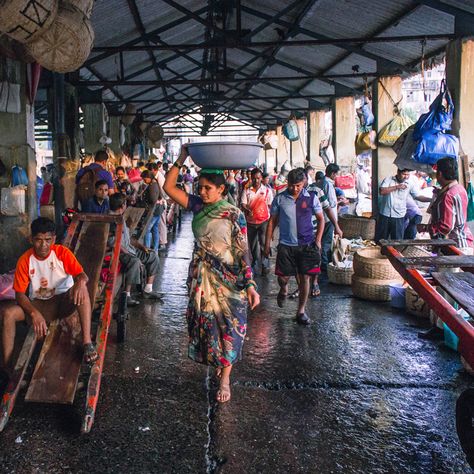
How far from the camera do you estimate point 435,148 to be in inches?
237

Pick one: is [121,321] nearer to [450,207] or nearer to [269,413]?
[269,413]

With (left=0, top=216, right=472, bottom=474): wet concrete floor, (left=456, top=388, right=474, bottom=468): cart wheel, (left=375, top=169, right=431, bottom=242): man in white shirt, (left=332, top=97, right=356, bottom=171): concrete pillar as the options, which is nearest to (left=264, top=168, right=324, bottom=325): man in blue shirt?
(left=0, top=216, right=472, bottom=474): wet concrete floor

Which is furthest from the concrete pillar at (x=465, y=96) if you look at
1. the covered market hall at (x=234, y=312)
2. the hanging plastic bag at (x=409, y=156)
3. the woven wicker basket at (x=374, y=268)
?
the woven wicker basket at (x=374, y=268)

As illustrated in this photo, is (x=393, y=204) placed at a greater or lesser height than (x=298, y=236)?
greater

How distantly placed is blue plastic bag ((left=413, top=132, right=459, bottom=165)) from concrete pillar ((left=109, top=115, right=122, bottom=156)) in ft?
37.2

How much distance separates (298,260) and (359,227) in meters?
4.76

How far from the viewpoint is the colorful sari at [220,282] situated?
3.41 metres

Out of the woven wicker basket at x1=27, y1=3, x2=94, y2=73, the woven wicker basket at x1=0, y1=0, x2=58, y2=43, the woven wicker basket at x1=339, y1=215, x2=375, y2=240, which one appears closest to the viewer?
the woven wicker basket at x1=0, y1=0, x2=58, y2=43

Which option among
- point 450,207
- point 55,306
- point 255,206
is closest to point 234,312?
point 55,306

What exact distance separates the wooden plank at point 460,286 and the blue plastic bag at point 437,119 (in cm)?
342

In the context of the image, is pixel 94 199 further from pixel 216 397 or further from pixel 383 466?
pixel 383 466

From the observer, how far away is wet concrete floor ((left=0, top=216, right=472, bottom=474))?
2809 mm

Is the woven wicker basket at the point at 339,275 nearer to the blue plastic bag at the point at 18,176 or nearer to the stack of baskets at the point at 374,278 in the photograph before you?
the stack of baskets at the point at 374,278

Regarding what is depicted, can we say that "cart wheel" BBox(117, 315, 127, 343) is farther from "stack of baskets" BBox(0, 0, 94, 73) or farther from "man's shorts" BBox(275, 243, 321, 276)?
"stack of baskets" BBox(0, 0, 94, 73)
